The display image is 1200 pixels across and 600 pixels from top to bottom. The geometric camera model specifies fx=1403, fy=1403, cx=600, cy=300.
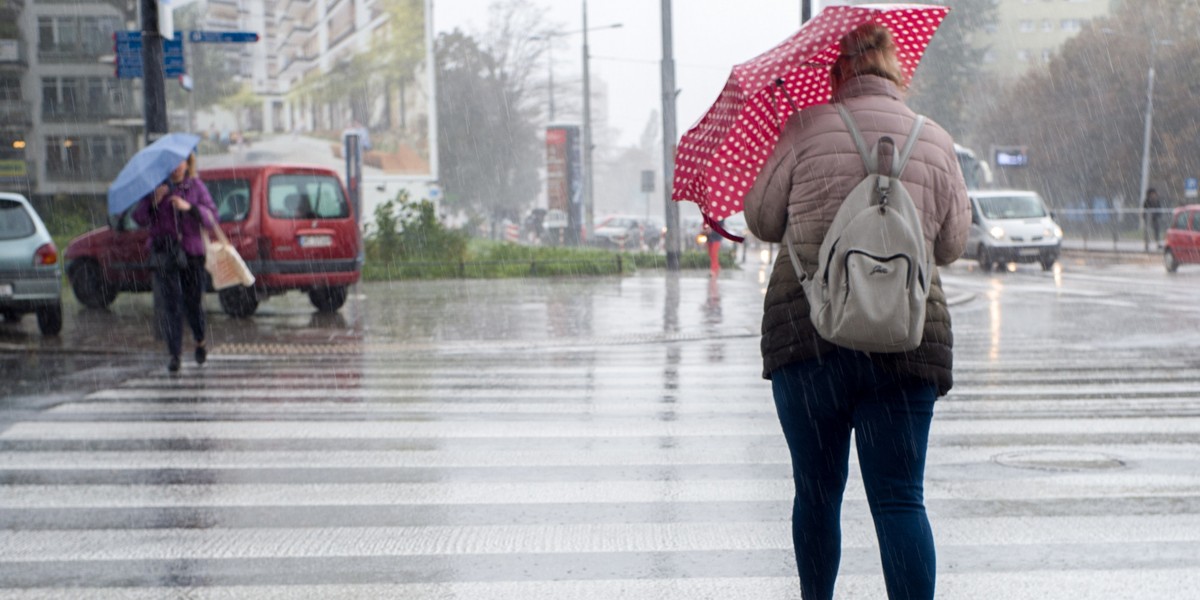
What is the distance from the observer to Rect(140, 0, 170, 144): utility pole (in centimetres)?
1383

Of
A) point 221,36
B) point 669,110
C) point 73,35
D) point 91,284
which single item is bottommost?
point 91,284

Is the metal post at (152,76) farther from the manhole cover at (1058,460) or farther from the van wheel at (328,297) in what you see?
the manhole cover at (1058,460)

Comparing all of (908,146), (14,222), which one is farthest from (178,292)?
(908,146)

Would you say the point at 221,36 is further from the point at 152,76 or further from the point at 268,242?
the point at 268,242

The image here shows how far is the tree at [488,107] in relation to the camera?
224ft

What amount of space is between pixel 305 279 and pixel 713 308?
17.4 feet

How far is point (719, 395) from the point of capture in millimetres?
9945

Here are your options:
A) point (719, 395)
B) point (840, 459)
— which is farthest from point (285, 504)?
point (719, 395)

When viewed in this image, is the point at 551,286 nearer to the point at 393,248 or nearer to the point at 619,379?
the point at 393,248

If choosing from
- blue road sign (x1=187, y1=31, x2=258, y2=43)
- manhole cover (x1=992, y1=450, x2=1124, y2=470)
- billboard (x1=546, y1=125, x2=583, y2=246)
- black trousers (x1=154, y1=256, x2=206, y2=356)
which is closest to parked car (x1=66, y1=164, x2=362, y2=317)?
blue road sign (x1=187, y1=31, x2=258, y2=43)

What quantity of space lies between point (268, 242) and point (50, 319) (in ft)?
9.13

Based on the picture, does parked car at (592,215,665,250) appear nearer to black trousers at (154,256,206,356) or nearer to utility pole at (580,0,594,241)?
utility pole at (580,0,594,241)

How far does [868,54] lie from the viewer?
11.9ft

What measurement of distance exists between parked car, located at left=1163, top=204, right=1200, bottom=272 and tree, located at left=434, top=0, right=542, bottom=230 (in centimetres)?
4092
